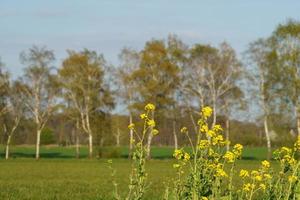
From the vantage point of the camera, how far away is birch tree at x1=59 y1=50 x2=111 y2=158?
76875 mm

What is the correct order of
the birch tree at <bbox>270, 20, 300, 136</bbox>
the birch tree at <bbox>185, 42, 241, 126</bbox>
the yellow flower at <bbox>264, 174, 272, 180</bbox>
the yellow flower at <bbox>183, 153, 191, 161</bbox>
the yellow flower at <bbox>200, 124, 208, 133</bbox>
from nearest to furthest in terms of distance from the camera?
the yellow flower at <bbox>200, 124, 208, 133</bbox>, the yellow flower at <bbox>183, 153, 191, 161</bbox>, the yellow flower at <bbox>264, 174, 272, 180</bbox>, the birch tree at <bbox>270, 20, 300, 136</bbox>, the birch tree at <bbox>185, 42, 241, 126</bbox>

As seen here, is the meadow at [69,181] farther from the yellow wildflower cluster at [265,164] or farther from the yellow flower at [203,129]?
the yellow wildflower cluster at [265,164]

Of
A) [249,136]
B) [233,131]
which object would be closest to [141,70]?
[233,131]

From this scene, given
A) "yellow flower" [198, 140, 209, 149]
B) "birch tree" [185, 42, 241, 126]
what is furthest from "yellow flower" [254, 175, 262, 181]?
"birch tree" [185, 42, 241, 126]

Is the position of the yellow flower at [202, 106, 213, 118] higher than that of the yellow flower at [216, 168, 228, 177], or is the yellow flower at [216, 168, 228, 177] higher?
the yellow flower at [202, 106, 213, 118]

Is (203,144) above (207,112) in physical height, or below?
below

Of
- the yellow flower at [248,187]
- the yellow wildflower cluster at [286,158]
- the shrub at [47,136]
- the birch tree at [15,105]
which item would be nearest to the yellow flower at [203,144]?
the yellow flower at [248,187]

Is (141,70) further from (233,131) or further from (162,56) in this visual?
(233,131)

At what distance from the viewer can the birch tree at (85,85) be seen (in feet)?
252

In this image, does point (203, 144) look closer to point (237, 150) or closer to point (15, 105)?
point (237, 150)

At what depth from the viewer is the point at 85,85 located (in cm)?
7781

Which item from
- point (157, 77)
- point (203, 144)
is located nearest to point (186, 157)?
point (203, 144)

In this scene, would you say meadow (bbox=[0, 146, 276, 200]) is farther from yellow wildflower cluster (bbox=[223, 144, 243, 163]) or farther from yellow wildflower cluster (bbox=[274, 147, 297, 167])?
yellow wildflower cluster (bbox=[274, 147, 297, 167])

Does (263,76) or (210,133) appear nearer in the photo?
(210,133)
